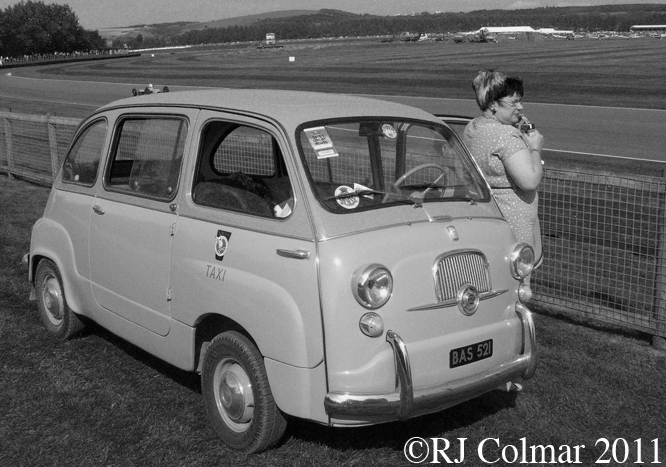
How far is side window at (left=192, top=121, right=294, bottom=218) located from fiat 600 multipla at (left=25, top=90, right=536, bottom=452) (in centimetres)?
1

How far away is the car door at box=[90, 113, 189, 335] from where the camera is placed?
15.6 ft

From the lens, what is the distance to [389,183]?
4.48 metres

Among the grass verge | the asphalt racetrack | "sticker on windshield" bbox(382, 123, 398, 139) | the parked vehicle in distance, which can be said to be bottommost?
the asphalt racetrack

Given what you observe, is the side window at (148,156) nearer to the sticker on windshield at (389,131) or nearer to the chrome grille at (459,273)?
the sticker on windshield at (389,131)

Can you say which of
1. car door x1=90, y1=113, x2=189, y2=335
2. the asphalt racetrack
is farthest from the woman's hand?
the asphalt racetrack

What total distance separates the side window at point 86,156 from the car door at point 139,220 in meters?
0.24

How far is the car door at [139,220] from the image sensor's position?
4762 millimetres

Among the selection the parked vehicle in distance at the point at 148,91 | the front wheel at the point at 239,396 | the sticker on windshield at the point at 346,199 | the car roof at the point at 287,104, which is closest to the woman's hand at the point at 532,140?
the car roof at the point at 287,104

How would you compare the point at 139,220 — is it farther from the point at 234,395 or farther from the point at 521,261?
the point at 521,261

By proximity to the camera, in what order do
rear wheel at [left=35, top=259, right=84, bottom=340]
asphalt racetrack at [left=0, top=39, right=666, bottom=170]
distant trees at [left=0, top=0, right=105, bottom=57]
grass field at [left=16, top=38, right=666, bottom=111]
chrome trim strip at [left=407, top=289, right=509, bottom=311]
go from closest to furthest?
1. chrome trim strip at [left=407, top=289, right=509, bottom=311]
2. rear wheel at [left=35, top=259, right=84, bottom=340]
3. asphalt racetrack at [left=0, top=39, right=666, bottom=170]
4. grass field at [left=16, top=38, right=666, bottom=111]
5. distant trees at [left=0, top=0, right=105, bottom=57]

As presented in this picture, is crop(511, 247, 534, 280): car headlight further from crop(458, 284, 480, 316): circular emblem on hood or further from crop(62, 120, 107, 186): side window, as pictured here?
crop(62, 120, 107, 186): side window

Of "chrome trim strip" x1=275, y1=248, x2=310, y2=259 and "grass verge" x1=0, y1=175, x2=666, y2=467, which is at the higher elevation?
"chrome trim strip" x1=275, y1=248, x2=310, y2=259

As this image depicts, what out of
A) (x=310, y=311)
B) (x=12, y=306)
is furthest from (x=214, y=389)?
(x=12, y=306)

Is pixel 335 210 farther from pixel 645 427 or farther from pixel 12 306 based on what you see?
pixel 12 306
